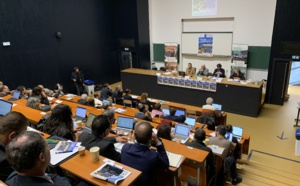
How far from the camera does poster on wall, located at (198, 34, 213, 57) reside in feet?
34.6

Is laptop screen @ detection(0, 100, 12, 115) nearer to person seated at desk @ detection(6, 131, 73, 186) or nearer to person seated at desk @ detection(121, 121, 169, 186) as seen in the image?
person seated at desk @ detection(121, 121, 169, 186)

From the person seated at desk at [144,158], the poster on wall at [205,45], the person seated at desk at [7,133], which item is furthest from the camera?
the poster on wall at [205,45]

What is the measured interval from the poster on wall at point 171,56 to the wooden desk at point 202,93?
7.44ft

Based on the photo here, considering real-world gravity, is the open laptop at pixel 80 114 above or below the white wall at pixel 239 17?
below

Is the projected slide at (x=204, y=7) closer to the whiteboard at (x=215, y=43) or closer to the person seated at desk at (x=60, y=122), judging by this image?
the whiteboard at (x=215, y=43)

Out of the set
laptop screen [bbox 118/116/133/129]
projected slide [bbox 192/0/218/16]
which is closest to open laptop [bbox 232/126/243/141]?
laptop screen [bbox 118/116/133/129]

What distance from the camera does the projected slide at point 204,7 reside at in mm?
10109

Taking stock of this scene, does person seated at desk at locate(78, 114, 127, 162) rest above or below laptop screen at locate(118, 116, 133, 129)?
above

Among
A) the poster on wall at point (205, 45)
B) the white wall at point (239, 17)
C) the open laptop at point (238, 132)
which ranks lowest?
the open laptop at point (238, 132)

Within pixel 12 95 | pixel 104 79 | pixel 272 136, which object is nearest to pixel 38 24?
pixel 12 95

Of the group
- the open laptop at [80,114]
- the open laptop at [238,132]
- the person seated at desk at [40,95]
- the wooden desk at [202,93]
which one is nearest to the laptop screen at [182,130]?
the open laptop at [238,132]

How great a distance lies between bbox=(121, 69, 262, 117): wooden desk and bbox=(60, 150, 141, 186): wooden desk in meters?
6.44

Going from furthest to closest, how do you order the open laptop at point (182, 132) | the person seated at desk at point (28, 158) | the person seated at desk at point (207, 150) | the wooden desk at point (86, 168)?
the open laptop at point (182, 132) < the person seated at desk at point (207, 150) < the wooden desk at point (86, 168) < the person seated at desk at point (28, 158)

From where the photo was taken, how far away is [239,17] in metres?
9.64
